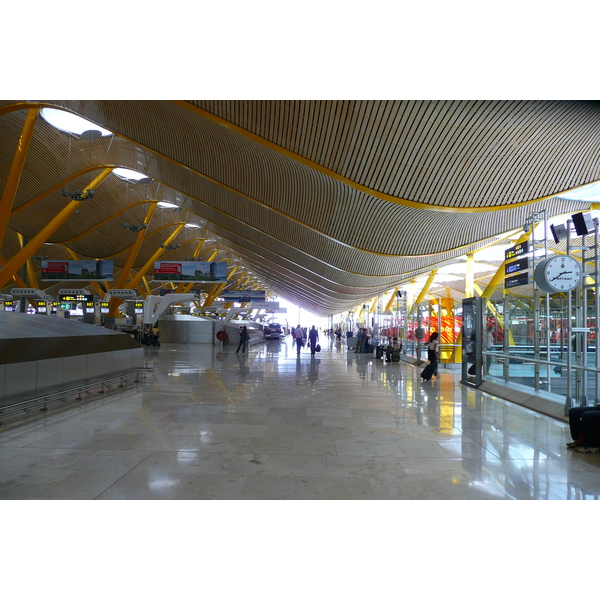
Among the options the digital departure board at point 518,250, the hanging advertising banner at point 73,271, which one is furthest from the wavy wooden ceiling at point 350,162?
the hanging advertising banner at point 73,271

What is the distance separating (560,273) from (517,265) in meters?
3.84

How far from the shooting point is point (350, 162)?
10898 millimetres

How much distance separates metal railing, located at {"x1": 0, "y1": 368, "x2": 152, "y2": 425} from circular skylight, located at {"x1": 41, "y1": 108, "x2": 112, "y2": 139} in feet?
44.9

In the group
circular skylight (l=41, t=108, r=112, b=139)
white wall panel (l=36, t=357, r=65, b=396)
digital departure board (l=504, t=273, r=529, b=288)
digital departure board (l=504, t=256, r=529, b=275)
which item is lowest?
white wall panel (l=36, t=357, r=65, b=396)

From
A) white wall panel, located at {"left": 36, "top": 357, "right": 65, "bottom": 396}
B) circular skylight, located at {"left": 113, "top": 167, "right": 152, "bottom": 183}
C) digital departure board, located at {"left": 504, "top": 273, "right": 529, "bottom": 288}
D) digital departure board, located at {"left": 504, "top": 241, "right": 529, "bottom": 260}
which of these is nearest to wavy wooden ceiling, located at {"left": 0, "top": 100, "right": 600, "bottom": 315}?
digital departure board, located at {"left": 504, "top": 241, "right": 529, "bottom": 260}

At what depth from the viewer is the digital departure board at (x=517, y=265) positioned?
11.4 metres

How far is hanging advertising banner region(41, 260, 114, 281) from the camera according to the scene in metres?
29.8

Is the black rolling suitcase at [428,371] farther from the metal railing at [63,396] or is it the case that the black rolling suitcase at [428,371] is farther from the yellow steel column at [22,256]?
the yellow steel column at [22,256]

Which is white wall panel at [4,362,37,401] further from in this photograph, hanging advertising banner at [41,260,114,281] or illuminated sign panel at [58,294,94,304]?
illuminated sign panel at [58,294,94,304]

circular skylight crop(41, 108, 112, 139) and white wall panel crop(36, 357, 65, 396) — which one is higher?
circular skylight crop(41, 108, 112, 139)

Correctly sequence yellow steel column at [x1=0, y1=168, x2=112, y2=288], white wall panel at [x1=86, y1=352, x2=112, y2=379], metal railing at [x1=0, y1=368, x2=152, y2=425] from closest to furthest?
metal railing at [x1=0, y1=368, x2=152, y2=425] → white wall panel at [x1=86, y1=352, x2=112, y2=379] → yellow steel column at [x1=0, y1=168, x2=112, y2=288]

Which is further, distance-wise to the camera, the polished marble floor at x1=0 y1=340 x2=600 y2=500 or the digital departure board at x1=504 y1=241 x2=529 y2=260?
the digital departure board at x1=504 y1=241 x2=529 y2=260

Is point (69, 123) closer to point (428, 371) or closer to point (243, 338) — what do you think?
point (243, 338)

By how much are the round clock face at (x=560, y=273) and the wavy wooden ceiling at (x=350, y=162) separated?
10.3 ft
